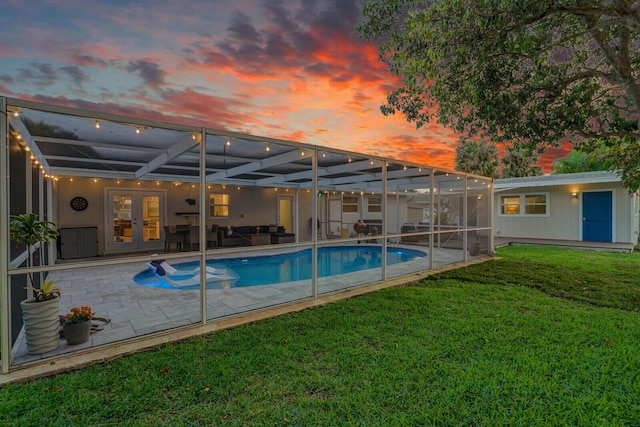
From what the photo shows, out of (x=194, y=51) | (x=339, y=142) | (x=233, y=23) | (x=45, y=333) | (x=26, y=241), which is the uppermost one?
(x=233, y=23)

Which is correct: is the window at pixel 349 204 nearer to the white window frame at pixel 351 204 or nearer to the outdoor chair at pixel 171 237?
the white window frame at pixel 351 204

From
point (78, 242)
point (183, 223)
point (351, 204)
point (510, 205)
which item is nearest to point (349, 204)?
point (351, 204)

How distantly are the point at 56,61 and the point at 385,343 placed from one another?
28.7 feet

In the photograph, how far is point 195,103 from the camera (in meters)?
9.16

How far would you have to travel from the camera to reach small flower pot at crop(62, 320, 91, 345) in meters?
3.34

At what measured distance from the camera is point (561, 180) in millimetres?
12047

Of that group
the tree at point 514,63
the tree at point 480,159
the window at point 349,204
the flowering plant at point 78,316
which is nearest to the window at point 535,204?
the tree at point 514,63

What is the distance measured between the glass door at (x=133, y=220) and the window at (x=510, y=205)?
14653 mm

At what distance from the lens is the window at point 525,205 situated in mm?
13289

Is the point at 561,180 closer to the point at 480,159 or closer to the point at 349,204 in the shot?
the point at 349,204

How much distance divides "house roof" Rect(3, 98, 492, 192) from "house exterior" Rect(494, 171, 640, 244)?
14.3 feet

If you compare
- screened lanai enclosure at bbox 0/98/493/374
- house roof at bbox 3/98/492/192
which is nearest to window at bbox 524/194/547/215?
screened lanai enclosure at bbox 0/98/493/374

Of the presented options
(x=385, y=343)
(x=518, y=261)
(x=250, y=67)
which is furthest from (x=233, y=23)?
(x=518, y=261)

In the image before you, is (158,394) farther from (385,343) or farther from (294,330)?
(385,343)
